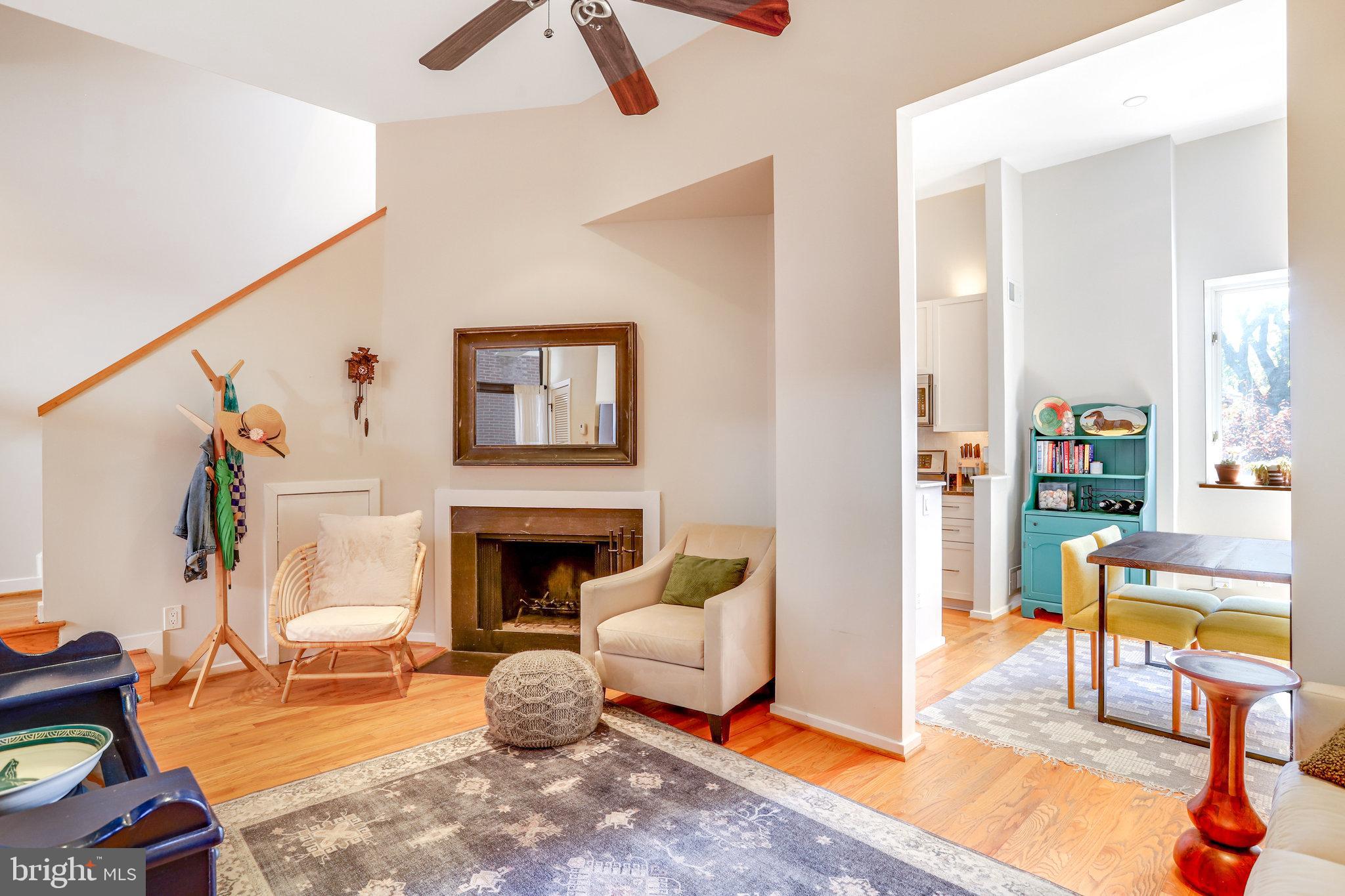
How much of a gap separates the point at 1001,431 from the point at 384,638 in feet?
14.7

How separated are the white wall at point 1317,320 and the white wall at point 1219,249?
331 centimetres

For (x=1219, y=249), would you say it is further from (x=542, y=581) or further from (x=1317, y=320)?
(x=542, y=581)

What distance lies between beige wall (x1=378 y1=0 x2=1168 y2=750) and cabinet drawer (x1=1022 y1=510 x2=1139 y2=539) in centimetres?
240

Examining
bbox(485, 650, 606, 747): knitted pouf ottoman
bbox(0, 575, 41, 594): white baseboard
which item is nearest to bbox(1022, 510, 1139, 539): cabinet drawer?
bbox(485, 650, 606, 747): knitted pouf ottoman

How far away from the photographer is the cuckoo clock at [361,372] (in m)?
4.23

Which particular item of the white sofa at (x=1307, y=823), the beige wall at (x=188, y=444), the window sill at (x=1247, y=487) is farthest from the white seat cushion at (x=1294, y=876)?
the beige wall at (x=188, y=444)

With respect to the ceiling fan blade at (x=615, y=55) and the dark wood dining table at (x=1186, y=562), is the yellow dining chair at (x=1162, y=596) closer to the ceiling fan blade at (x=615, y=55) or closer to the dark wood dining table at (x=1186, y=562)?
the dark wood dining table at (x=1186, y=562)

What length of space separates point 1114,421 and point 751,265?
307 centimetres

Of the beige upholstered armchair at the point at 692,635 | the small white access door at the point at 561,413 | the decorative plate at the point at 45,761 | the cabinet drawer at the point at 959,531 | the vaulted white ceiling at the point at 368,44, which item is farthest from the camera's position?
the cabinet drawer at the point at 959,531

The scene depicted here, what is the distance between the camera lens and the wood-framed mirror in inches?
162

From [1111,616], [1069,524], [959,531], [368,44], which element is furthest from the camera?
[959,531]

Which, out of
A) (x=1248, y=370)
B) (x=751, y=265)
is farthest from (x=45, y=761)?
(x=1248, y=370)

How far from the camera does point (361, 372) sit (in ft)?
13.9

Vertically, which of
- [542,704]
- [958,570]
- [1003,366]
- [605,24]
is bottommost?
[542,704]
